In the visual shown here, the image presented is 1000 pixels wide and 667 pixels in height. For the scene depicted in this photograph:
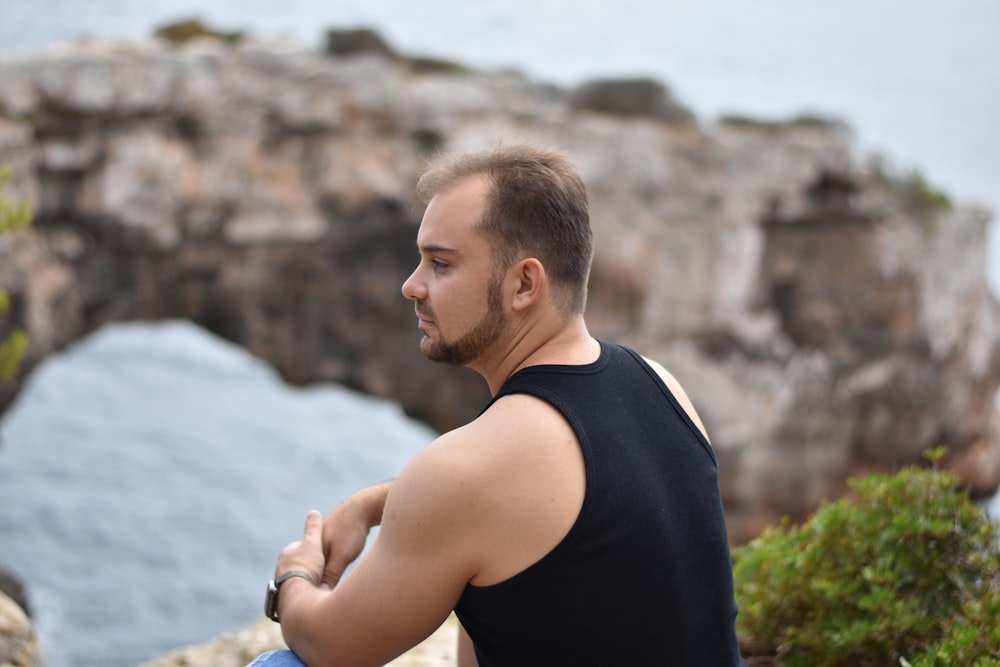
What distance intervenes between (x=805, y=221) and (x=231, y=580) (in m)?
14.9

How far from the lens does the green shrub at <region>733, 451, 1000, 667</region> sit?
9.45 ft

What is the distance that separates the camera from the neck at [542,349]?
2.16 meters

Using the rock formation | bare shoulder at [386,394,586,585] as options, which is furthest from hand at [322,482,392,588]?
the rock formation

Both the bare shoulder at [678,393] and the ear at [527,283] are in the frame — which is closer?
the ear at [527,283]

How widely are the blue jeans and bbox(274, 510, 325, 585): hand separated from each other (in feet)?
0.57

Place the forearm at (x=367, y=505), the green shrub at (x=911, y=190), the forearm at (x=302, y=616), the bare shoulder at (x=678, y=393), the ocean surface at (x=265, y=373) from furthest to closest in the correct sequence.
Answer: the ocean surface at (x=265, y=373) < the green shrub at (x=911, y=190) < the forearm at (x=367, y=505) < the bare shoulder at (x=678, y=393) < the forearm at (x=302, y=616)

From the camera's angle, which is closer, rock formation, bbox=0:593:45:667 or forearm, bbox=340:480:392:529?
forearm, bbox=340:480:392:529

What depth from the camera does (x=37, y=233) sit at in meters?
15.5

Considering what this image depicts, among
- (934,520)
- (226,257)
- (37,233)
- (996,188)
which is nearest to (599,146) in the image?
(226,257)

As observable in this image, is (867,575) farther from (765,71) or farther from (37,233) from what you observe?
(765,71)

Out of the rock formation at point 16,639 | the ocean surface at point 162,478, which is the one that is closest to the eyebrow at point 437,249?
the rock formation at point 16,639

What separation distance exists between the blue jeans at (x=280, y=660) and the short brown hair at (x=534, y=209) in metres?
0.97

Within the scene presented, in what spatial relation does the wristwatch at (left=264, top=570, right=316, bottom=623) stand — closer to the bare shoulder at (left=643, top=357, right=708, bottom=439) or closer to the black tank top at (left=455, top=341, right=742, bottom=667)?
the black tank top at (left=455, top=341, right=742, bottom=667)

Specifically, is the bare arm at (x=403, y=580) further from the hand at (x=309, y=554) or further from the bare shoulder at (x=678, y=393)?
the bare shoulder at (x=678, y=393)
